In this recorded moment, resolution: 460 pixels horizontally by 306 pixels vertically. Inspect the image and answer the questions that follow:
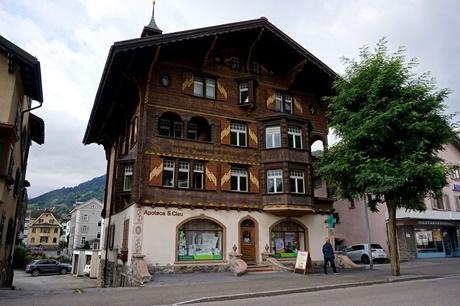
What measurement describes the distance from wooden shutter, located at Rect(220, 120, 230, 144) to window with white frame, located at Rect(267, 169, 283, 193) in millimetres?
3492

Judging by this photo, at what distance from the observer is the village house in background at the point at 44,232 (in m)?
112

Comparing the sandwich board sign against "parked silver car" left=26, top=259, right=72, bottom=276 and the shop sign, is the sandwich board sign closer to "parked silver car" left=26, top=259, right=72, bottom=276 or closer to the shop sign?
the shop sign

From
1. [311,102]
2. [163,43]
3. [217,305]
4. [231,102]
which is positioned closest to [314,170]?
[311,102]

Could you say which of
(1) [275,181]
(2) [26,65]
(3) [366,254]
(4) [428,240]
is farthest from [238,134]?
(4) [428,240]

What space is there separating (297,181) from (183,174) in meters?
7.44

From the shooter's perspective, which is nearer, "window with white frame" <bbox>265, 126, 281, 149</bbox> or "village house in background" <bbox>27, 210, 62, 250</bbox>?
"window with white frame" <bbox>265, 126, 281, 149</bbox>

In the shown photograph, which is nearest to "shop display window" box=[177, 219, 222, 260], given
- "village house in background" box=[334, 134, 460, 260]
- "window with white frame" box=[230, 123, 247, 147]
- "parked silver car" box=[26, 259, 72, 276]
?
"window with white frame" box=[230, 123, 247, 147]

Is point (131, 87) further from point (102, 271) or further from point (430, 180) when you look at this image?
point (430, 180)

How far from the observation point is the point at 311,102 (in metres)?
27.2

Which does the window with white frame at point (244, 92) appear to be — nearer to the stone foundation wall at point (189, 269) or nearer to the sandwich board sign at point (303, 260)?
the sandwich board sign at point (303, 260)

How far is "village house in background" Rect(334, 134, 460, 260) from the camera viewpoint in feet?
109

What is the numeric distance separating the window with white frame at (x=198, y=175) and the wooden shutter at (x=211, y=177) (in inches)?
13.1

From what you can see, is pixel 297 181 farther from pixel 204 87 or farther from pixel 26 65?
pixel 26 65

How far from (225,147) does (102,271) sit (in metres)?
13.3
